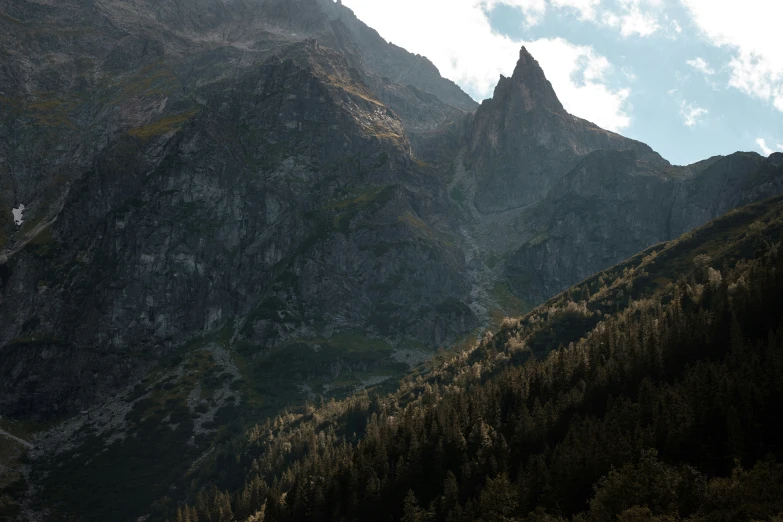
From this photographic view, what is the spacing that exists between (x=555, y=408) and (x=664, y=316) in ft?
174

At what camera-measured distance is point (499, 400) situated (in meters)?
140

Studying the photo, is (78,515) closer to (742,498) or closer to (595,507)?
(595,507)

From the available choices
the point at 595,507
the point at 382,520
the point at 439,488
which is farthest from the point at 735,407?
the point at 382,520

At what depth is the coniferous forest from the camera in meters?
84.8

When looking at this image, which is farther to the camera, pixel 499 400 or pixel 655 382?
pixel 499 400

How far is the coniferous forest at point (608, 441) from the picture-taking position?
278 ft

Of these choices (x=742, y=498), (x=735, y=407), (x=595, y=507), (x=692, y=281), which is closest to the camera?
(x=742, y=498)

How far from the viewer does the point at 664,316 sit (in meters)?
A: 156

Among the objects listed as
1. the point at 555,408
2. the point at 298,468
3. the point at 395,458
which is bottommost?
the point at 298,468

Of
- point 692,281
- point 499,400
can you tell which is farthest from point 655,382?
point 692,281

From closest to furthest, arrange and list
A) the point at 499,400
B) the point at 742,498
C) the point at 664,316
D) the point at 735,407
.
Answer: the point at 742,498 → the point at 735,407 → the point at 499,400 → the point at 664,316

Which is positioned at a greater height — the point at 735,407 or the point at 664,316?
the point at 664,316

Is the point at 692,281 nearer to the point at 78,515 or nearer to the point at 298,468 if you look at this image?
the point at 298,468

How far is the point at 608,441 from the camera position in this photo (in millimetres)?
100438
